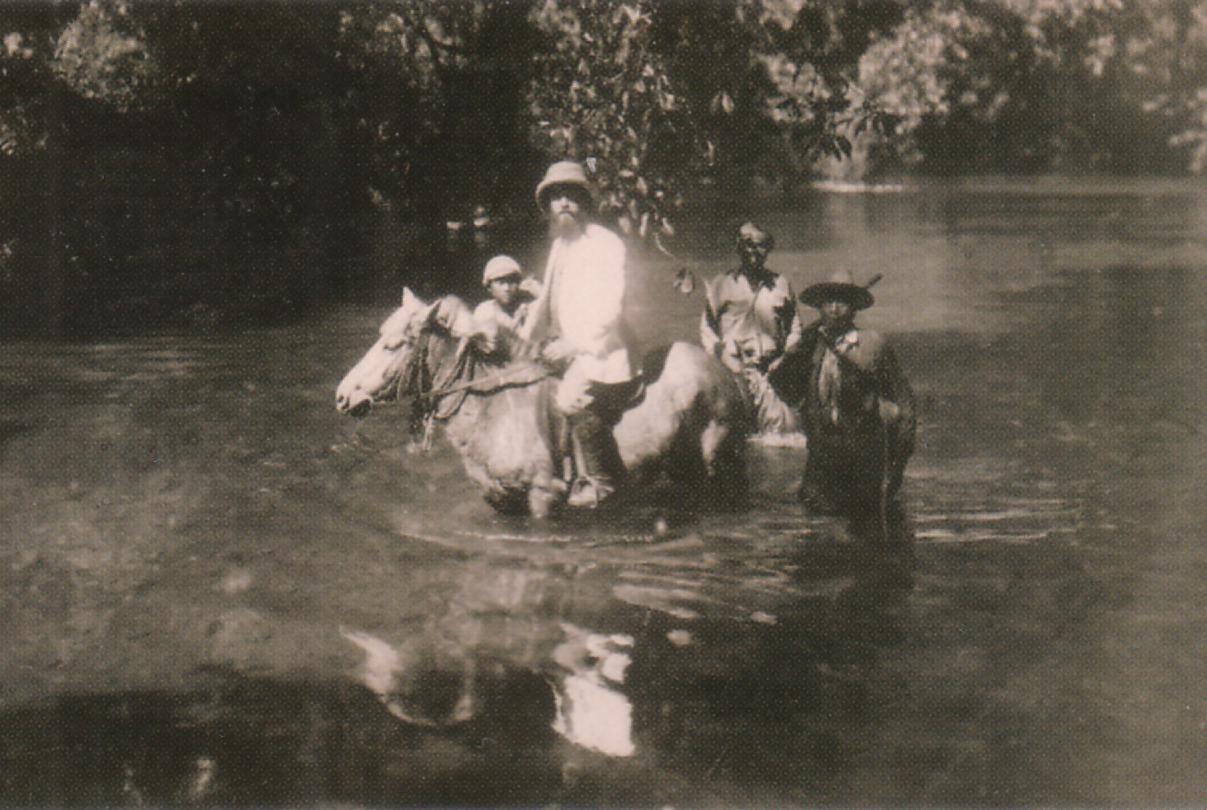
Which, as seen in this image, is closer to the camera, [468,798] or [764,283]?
[468,798]

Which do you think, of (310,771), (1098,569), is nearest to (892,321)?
(1098,569)

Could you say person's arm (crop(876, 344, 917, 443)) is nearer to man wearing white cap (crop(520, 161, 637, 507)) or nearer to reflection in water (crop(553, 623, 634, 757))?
man wearing white cap (crop(520, 161, 637, 507))

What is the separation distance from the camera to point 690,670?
750 cm

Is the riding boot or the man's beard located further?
the riding boot

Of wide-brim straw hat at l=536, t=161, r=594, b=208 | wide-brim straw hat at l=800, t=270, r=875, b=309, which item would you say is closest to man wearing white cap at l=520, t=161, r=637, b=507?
wide-brim straw hat at l=536, t=161, r=594, b=208

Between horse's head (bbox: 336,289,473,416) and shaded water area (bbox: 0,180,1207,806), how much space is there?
1229 mm

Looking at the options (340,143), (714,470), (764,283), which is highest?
(340,143)

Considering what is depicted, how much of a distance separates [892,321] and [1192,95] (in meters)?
10.5

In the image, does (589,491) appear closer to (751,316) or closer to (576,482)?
(576,482)

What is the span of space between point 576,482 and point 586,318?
116 cm

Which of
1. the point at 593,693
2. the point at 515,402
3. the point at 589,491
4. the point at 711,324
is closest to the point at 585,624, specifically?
the point at 593,693

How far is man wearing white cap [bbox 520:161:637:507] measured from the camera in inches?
348

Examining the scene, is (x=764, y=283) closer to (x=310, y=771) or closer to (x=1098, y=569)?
(x=1098, y=569)

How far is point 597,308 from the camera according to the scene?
8.85 metres
